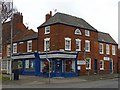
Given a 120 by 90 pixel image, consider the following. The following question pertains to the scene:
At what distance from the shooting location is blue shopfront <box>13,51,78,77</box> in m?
34.5

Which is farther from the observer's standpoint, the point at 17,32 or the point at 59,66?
the point at 17,32

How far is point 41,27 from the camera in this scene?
3762cm

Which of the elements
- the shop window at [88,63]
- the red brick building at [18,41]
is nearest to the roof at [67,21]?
the red brick building at [18,41]

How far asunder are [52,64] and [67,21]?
6.68 meters

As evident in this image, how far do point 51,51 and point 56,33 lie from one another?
8.21ft

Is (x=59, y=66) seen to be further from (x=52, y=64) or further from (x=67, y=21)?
(x=67, y=21)

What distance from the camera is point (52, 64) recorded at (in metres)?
35.0

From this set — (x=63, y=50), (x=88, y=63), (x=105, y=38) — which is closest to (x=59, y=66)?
(x=63, y=50)

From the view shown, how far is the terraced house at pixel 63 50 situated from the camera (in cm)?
3478

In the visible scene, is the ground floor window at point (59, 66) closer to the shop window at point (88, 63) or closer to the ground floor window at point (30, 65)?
the ground floor window at point (30, 65)

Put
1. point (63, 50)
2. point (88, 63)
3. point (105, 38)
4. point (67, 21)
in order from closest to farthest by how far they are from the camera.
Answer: point (63, 50) < point (67, 21) < point (88, 63) < point (105, 38)

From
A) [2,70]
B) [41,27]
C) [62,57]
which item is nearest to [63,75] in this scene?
[62,57]

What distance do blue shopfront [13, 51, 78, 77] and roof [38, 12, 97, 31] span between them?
4.34 meters

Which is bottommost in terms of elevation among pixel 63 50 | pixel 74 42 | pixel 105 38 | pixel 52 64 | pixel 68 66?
pixel 68 66
